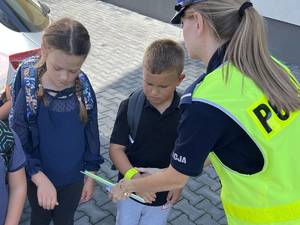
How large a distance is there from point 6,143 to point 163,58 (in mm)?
998

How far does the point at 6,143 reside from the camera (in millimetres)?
1739

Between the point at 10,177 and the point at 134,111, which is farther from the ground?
the point at 134,111

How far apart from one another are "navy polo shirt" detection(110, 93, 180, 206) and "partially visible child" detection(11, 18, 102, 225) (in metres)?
0.17

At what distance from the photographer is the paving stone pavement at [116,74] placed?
3.66 meters

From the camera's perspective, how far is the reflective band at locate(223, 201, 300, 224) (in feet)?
5.52

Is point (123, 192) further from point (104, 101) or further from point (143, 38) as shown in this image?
point (143, 38)

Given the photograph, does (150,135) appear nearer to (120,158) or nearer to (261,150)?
(120,158)

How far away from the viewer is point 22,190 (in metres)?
1.93

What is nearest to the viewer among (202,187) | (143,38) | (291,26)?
(202,187)

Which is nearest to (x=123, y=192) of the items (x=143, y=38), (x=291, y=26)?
(x=291, y=26)

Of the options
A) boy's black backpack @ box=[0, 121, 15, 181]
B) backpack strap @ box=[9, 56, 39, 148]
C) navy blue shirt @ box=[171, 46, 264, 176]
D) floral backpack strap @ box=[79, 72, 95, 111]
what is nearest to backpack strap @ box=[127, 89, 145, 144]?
floral backpack strap @ box=[79, 72, 95, 111]

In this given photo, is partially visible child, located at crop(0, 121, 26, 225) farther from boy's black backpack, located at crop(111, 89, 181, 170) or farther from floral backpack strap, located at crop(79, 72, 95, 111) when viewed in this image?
boy's black backpack, located at crop(111, 89, 181, 170)

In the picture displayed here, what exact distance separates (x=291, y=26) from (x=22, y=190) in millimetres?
6384

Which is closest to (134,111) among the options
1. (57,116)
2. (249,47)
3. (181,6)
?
(57,116)
